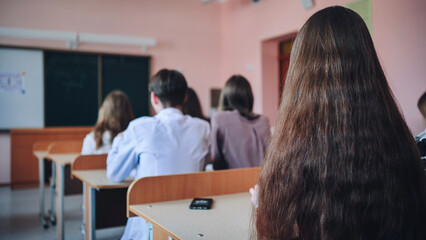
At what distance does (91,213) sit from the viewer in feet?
7.30

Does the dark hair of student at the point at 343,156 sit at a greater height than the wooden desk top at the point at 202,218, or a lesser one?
greater

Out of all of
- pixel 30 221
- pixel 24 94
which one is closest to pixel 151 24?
pixel 24 94

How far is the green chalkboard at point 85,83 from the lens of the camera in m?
6.25

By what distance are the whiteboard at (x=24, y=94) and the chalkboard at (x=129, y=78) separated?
1055 millimetres

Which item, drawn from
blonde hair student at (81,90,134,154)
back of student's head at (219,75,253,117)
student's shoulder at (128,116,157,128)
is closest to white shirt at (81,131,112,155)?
blonde hair student at (81,90,134,154)

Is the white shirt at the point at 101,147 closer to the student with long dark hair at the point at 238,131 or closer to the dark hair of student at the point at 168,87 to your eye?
the student with long dark hair at the point at 238,131

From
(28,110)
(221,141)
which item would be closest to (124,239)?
(221,141)

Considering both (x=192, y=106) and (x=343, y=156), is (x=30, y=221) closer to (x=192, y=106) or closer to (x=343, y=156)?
(x=192, y=106)

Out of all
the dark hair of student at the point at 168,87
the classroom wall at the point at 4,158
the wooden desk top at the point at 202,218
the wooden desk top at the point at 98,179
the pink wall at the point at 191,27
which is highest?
the pink wall at the point at 191,27

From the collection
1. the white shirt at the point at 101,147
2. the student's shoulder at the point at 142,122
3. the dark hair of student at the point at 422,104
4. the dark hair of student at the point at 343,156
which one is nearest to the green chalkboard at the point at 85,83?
the white shirt at the point at 101,147

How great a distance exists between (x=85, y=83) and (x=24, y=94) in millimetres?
971

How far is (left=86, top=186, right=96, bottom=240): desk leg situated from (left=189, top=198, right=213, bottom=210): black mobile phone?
93cm

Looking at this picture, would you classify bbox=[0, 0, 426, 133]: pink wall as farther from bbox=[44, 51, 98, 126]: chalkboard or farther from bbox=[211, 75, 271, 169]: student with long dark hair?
bbox=[211, 75, 271, 169]: student with long dark hair

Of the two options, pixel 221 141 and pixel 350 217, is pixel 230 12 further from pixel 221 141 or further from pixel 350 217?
pixel 350 217
